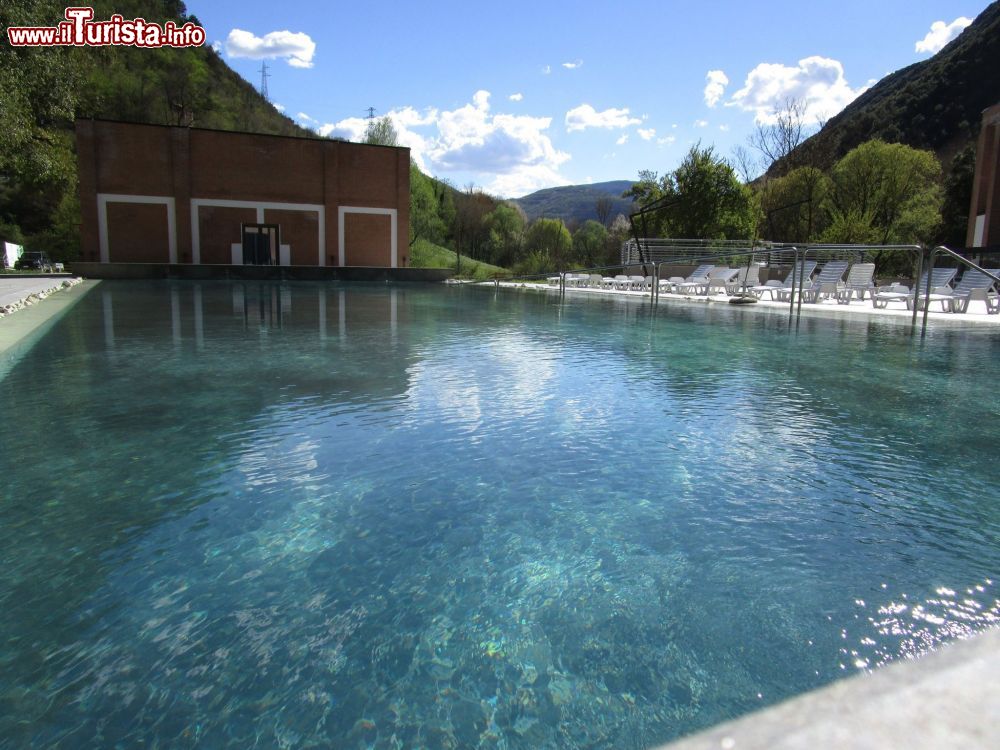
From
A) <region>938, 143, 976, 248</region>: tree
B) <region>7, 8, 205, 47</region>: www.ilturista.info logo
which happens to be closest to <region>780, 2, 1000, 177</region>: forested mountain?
<region>938, 143, 976, 248</region>: tree

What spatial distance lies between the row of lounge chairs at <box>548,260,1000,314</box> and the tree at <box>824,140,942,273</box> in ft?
54.7

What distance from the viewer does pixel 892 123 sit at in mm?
58125

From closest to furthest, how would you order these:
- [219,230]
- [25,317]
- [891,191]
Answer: [25,317] < [219,230] < [891,191]

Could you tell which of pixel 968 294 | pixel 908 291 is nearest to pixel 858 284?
pixel 908 291

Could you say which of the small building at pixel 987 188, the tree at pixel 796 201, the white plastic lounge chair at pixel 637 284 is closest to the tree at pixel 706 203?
the tree at pixel 796 201

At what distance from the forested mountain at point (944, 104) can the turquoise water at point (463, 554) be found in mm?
55278

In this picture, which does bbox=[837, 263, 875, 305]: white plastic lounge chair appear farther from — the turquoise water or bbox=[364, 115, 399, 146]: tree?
bbox=[364, 115, 399, 146]: tree

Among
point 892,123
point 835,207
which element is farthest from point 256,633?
point 892,123

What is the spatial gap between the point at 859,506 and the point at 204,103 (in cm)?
7138

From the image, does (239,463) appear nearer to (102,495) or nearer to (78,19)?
(102,495)

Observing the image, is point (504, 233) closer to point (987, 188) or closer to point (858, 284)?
point (987, 188)

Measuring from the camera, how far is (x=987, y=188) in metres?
26.8

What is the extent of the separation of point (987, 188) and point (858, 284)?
17071mm

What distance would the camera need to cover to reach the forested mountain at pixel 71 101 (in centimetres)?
1730
